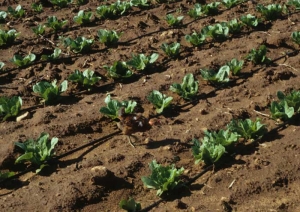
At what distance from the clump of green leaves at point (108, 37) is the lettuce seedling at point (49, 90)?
63.7 inches

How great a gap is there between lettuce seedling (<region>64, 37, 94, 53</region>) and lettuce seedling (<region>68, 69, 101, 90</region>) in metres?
1.07

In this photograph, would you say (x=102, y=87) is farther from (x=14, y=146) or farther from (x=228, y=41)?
(x=228, y=41)

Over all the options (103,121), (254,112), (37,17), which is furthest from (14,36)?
(254,112)

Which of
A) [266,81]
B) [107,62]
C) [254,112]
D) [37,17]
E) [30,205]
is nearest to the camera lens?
[30,205]

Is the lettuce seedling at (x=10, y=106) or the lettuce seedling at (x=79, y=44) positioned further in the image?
the lettuce seedling at (x=79, y=44)

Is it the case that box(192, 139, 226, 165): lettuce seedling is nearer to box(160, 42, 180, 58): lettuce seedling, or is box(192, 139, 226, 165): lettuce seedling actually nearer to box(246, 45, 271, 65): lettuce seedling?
box(246, 45, 271, 65): lettuce seedling

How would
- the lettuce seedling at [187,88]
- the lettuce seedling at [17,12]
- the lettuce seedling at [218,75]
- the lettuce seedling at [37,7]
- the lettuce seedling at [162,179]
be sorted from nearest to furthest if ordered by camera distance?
the lettuce seedling at [162,179]
the lettuce seedling at [187,88]
the lettuce seedling at [218,75]
the lettuce seedling at [17,12]
the lettuce seedling at [37,7]

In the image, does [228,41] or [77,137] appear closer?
[77,137]

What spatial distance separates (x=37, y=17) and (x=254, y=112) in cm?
504

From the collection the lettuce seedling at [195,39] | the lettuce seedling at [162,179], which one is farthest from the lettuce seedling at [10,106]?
the lettuce seedling at [195,39]

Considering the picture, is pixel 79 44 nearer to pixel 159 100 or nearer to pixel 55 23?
pixel 55 23

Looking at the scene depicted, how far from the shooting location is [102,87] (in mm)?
6441

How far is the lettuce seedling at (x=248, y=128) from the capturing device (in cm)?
502

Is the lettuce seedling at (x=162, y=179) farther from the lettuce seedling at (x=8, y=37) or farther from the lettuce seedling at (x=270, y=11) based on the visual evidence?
the lettuce seedling at (x=270, y=11)
